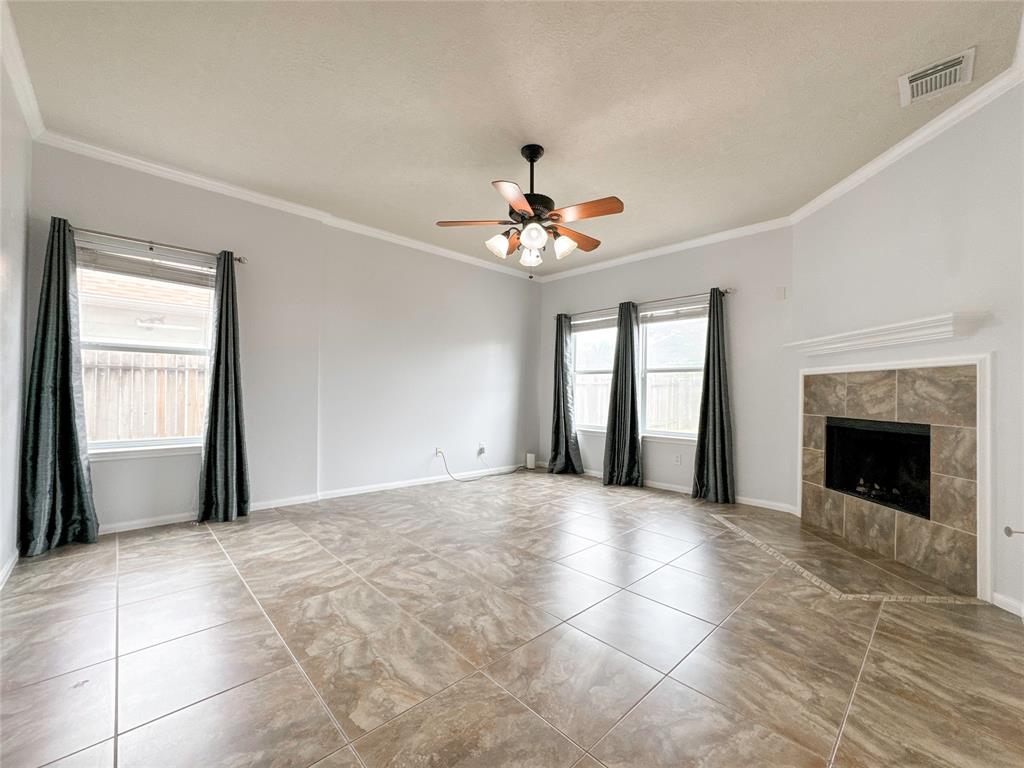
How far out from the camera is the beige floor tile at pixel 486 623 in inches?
75.9

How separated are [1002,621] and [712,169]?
3165 millimetres

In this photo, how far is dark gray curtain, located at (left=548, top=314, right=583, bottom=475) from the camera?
588 centimetres

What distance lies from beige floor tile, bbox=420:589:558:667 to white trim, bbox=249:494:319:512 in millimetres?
2482

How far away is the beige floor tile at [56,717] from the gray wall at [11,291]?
4.54 feet

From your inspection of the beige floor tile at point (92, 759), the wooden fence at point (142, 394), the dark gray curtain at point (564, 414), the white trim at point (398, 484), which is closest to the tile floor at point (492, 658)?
the beige floor tile at point (92, 759)

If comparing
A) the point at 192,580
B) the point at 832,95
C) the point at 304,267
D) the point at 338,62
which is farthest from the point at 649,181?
the point at 192,580

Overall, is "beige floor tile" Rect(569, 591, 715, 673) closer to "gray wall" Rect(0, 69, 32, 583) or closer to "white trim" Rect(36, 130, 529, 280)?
"gray wall" Rect(0, 69, 32, 583)

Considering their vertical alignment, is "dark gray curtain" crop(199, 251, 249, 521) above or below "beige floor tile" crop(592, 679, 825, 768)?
above

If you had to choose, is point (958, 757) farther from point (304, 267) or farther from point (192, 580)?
point (304, 267)

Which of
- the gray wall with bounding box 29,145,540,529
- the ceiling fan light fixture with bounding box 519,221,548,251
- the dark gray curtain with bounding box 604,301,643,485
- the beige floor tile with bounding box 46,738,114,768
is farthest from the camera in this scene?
the dark gray curtain with bounding box 604,301,643,485

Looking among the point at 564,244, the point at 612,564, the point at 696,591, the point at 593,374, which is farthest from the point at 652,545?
the point at 593,374

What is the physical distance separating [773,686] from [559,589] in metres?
1.10

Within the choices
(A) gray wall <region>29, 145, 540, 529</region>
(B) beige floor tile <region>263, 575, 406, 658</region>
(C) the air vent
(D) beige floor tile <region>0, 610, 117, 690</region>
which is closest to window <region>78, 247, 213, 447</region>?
(A) gray wall <region>29, 145, 540, 529</region>

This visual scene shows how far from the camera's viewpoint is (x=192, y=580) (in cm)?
253
